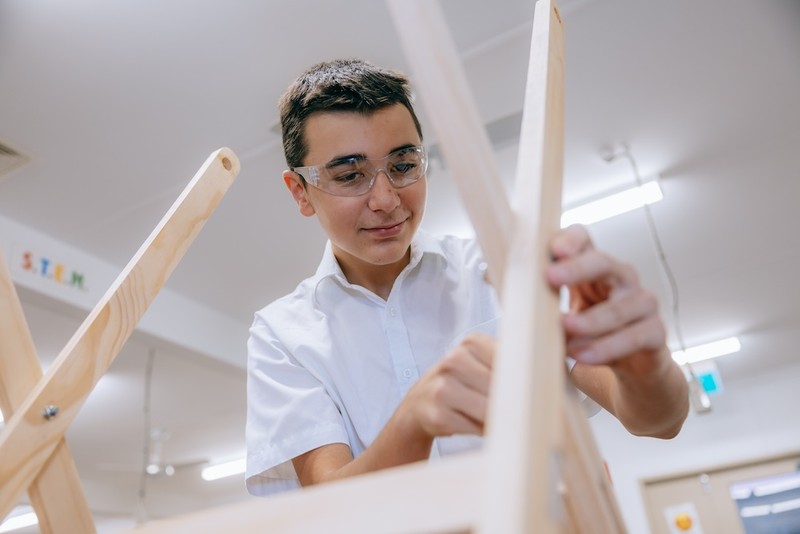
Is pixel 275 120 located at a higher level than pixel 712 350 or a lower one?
higher

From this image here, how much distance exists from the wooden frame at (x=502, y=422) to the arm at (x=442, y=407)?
0.25ft

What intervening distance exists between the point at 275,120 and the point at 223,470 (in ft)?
18.7

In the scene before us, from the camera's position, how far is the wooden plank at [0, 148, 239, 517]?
78cm

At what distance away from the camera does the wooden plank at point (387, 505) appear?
39 centimetres

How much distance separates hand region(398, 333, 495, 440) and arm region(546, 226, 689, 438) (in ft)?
0.26

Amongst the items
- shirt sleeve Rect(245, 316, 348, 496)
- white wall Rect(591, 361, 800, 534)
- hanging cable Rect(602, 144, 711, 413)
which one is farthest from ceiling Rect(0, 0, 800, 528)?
white wall Rect(591, 361, 800, 534)

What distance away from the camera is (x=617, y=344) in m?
0.59

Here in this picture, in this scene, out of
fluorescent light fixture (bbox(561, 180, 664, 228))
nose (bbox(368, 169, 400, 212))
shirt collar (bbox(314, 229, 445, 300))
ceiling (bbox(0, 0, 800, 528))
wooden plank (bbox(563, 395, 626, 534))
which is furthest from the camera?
fluorescent light fixture (bbox(561, 180, 664, 228))

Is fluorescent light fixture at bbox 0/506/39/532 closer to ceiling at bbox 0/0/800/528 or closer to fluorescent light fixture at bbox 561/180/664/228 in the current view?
ceiling at bbox 0/0/800/528

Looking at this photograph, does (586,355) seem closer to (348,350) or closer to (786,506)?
(348,350)

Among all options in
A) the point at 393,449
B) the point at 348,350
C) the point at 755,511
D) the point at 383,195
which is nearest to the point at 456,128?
the point at 393,449

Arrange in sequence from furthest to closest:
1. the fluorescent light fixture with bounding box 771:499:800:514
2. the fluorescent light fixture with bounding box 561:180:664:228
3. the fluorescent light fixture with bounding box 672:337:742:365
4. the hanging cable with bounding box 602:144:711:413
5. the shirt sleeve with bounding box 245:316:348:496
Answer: the fluorescent light fixture with bounding box 771:499:800:514
the fluorescent light fixture with bounding box 672:337:742:365
the fluorescent light fixture with bounding box 561:180:664:228
the hanging cable with bounding box 602:144:711:413
the shirt sleeve with bounding box 245:316:348:496

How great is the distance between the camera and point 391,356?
116 cm

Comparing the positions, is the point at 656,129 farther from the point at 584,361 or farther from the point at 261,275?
the point at 584,361
